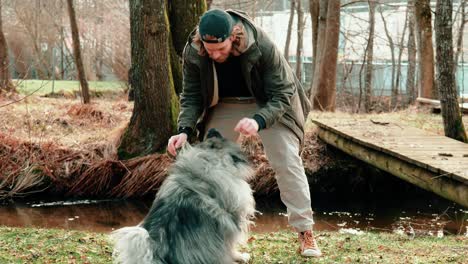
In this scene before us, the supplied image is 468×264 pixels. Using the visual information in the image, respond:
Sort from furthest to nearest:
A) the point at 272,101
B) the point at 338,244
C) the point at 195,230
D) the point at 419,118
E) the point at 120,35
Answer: the point at 120,35, the point at 419,118, the point at 338,244, the point at 272,101, the point at 195,230

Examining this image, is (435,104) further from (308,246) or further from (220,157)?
(220,157)

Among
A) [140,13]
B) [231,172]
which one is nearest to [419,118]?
[140,13]

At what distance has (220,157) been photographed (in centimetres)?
372

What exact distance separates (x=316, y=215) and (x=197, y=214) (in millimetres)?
5898

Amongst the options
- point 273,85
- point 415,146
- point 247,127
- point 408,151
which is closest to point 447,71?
point 415,146

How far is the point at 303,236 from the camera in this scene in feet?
15.3

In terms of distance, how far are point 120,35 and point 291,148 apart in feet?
60.9

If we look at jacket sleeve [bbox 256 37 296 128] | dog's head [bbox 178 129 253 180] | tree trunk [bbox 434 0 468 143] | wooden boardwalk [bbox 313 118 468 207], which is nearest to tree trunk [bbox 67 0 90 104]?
wooden boardwalk [bbox 313 118 468 207]

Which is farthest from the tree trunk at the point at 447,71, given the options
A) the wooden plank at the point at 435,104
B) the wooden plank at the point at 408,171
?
the wooden plank at the point at 435,104

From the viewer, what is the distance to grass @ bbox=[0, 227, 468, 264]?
454cm

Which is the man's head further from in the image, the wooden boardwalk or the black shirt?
the wooden boardwalk

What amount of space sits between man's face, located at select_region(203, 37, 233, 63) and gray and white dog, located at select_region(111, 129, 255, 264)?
52 centimetres

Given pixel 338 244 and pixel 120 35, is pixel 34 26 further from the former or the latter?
pixel 338 244

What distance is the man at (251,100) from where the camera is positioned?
409cm
